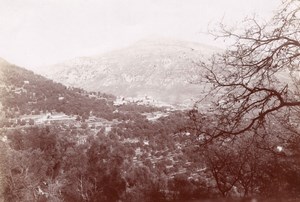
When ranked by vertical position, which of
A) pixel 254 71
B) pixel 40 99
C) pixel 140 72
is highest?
pixel 140 72

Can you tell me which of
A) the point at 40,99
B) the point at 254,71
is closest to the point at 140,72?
the point at 40,99

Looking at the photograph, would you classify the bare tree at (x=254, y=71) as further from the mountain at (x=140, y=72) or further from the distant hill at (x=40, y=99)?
the mountain at (x=140, y=72)

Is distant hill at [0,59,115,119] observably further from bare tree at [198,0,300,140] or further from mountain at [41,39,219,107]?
mountain at [41,39,219,107]

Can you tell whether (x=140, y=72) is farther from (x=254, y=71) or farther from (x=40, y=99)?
(x=254, y=71)

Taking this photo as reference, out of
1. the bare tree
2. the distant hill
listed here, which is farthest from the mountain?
the bare tree

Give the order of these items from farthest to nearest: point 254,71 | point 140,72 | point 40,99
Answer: point 140,72, point 40,99, point 254,71

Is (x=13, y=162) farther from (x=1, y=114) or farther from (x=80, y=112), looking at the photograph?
(x=80, y=112)

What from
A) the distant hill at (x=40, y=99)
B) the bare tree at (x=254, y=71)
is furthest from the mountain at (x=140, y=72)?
the bare tree at (x=254, y=71)

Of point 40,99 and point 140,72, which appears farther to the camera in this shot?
point 140,72

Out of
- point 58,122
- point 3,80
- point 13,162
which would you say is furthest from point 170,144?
point 3,80
